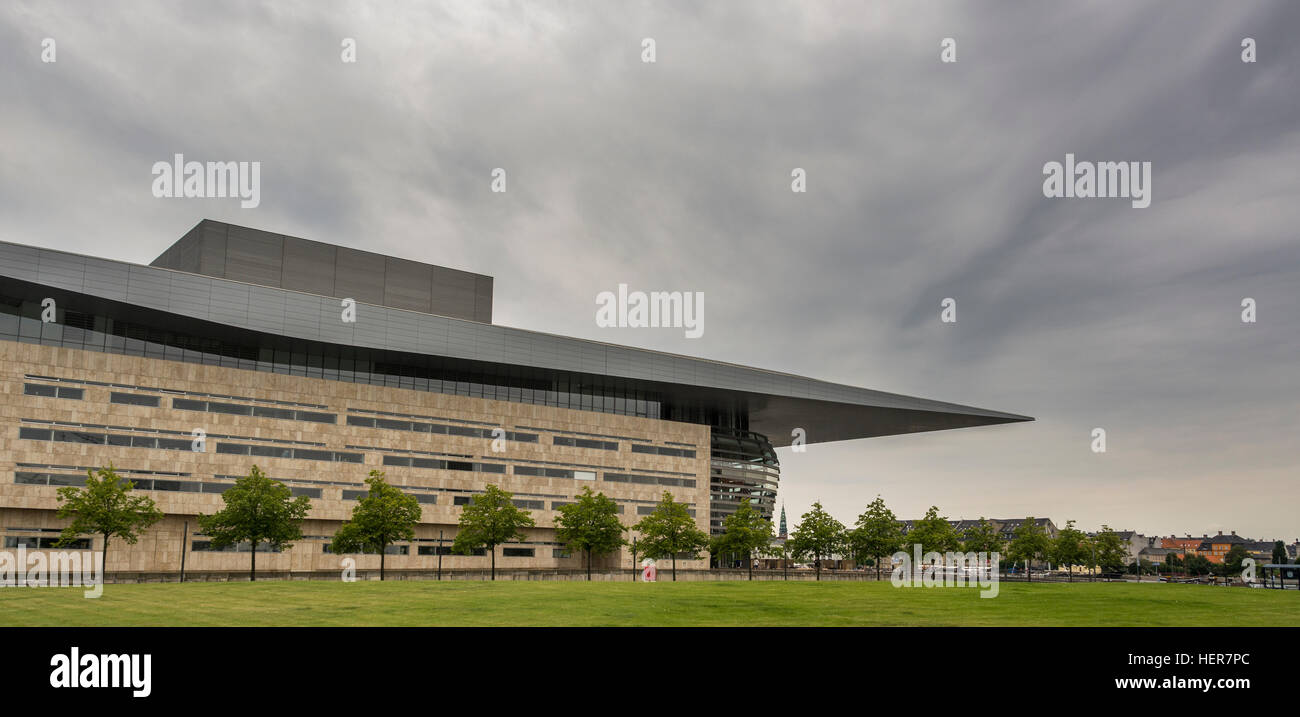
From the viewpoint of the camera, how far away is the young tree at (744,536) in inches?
2921

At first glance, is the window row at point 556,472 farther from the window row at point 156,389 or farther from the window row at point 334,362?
the window row at point 156,389

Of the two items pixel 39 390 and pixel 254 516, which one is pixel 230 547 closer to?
pixel 254 516

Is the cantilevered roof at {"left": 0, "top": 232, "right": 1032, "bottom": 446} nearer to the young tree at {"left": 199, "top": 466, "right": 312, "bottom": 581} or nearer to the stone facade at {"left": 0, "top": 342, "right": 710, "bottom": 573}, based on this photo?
the stone facade at {"left": 0, "top": 342, "right": 710, "bottom": 573}

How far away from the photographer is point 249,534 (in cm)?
5369

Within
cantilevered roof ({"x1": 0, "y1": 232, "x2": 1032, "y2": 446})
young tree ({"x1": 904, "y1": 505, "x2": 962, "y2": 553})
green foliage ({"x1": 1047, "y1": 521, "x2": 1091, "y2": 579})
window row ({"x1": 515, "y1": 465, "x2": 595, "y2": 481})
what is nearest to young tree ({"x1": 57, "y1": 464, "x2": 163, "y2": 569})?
cantilevered roof ({"x1": 0, "y1": 232, "x2": 1032, "y2": 446})

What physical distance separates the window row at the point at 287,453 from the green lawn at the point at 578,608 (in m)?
26.0

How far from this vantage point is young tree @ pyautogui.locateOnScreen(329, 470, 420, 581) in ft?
189

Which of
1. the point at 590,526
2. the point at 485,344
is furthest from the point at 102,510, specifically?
the point at 590,526

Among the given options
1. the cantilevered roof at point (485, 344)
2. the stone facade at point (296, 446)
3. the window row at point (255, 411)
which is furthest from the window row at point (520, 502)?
the window row at point (255, 411)
